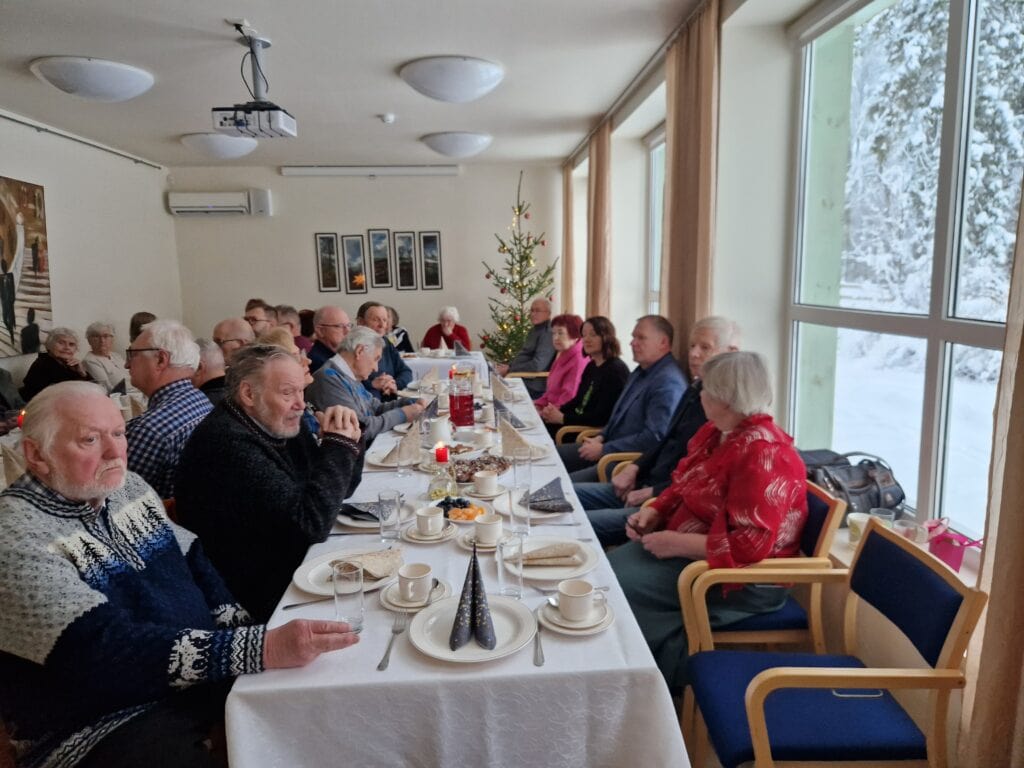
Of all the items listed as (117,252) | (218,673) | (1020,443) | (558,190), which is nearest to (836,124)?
(1020,443)

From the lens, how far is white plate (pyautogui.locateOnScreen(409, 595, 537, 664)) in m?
1.31

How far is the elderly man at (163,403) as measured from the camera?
7.67 feet

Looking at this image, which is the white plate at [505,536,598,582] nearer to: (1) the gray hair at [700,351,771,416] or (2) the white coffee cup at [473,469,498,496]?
(2) the white coffee cup at [473,469,498,496]

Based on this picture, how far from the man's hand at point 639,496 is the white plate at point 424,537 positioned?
1.34 metres

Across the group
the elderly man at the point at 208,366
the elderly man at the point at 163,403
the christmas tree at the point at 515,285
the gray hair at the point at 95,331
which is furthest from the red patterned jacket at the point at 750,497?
the christmas tree at the point at 515,285

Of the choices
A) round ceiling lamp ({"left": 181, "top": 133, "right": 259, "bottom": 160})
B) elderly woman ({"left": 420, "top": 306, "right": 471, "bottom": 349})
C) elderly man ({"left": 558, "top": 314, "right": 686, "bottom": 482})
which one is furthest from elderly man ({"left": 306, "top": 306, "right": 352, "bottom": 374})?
elderly woman ({"left": 420, "top": 306, "right": 471, "bottom": 349})

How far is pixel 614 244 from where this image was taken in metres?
6.96

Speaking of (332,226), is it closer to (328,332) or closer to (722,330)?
(328,332)

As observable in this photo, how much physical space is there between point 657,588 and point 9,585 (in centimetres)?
174

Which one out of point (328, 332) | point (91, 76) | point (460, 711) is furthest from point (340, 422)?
point (91, 76)

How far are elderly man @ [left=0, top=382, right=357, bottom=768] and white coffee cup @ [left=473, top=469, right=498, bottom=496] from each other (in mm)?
947

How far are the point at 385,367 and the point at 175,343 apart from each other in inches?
104

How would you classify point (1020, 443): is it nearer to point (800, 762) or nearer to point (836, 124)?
point (800, 762)

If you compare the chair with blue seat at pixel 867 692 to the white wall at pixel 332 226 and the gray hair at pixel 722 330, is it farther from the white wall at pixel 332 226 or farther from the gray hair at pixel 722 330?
the white wall at pixel 332 226
